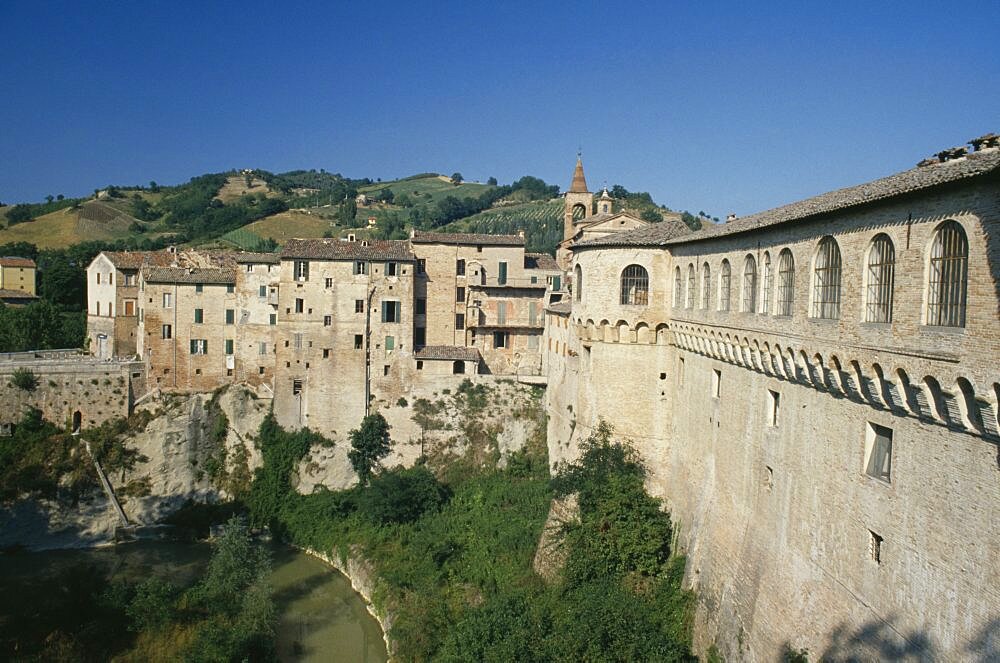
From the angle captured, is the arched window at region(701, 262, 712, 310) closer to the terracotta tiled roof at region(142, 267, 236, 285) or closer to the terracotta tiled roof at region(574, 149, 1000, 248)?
the terracotta tiled roof at region(574, 149, 1000, 248)

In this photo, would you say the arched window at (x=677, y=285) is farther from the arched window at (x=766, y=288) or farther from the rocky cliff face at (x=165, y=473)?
the rocky cliff face at (x=165, y=473)

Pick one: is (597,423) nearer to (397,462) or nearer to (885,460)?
(885,460)

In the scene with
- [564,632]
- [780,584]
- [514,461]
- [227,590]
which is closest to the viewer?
[780,584]

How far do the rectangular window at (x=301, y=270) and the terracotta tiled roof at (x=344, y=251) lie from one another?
326 millimetres

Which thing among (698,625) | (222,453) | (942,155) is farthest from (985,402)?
(222,453)

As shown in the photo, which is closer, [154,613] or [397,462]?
[154,613]

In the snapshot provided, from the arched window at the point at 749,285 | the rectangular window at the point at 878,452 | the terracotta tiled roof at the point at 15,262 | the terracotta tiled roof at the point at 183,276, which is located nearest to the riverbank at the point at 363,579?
the terracotta tiled roof at the point at 183,276

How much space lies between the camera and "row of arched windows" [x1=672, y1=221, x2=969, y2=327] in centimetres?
1010

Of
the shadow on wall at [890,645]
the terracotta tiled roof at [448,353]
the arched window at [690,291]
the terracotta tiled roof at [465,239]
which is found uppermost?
the terracotta tiled roof at [465,239]

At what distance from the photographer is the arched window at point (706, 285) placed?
19156 millimetres

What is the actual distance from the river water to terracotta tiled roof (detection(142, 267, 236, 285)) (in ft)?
42.0

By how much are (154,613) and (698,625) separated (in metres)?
17.4

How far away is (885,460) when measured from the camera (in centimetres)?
1195

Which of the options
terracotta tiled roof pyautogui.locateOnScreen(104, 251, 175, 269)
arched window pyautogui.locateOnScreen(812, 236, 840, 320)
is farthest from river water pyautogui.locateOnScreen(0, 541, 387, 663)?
arched window pyautogui.locateOnScreen(812, 236, 840, 320)
